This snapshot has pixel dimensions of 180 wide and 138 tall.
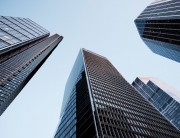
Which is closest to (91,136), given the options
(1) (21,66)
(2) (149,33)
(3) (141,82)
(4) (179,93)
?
(1) (21,66)

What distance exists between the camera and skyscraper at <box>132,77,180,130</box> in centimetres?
14288

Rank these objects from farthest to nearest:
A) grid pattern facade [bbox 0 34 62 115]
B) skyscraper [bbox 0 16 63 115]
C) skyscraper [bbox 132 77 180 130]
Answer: skyscraper [bbox 132 77 180 130]
grid pattern facade [bbox 0 34 62 115]
skyscraper [bbox 0 16 63 115]

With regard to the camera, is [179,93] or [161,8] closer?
[161,8]

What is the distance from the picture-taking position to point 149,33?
→ 376 feet

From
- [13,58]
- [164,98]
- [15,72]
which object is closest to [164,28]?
[15,72]

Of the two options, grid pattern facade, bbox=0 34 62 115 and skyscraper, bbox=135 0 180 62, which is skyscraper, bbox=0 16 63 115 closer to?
grid pattern facade, bbox=0 34 62 115

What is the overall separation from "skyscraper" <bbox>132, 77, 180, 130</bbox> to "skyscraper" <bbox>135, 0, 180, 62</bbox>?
189 ft

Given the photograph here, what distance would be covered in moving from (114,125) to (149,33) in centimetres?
8332

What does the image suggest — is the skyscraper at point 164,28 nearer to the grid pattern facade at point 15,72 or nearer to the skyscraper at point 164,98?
the skyscraper at point 164,98

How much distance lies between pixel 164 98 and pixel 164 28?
82680 mm

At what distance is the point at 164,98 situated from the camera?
528ft

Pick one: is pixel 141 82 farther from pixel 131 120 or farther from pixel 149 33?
pixel 131 120

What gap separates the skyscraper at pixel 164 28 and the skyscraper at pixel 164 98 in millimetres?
57660

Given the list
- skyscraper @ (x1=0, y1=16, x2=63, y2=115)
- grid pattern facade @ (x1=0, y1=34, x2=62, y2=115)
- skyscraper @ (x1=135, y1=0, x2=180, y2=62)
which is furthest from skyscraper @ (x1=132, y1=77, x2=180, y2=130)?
skyscraper @ (x1=0, y1=16, x2=63, y2=115)
